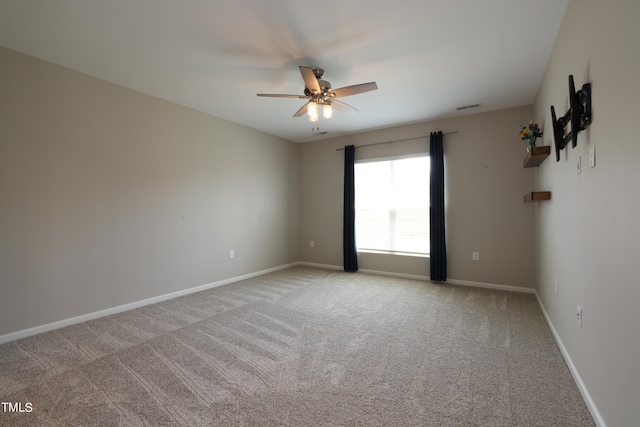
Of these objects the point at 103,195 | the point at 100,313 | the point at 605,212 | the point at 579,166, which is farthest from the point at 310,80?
the point at 100,313

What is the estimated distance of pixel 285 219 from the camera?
5.70 metres

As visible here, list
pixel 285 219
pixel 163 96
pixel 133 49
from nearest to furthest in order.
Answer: pixel 133 49 < pixel 163 96 < pixel 285 219

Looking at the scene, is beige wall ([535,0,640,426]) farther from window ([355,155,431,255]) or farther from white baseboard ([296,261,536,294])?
window ([355,155,431,255])

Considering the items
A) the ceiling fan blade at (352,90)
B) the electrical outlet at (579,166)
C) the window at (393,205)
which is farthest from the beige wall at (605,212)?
the window at (393,205)

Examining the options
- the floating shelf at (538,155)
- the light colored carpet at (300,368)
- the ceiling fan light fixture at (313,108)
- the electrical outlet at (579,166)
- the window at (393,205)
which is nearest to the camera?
the light colored carpet at (300,368)

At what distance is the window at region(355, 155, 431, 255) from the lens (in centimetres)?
464

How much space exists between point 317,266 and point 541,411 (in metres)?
4.31

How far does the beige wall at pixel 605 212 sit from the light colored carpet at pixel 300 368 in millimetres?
412

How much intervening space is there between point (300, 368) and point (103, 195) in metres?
2.89

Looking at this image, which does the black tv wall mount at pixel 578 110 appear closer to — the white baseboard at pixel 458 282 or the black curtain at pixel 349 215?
the white baseboard at pixel 458 282

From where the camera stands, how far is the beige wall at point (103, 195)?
8.47 ft

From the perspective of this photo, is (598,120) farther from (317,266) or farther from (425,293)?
(317,266)

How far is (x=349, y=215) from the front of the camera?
5191 millimetres

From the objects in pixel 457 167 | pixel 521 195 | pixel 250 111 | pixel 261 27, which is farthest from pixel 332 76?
pixel 521 195
